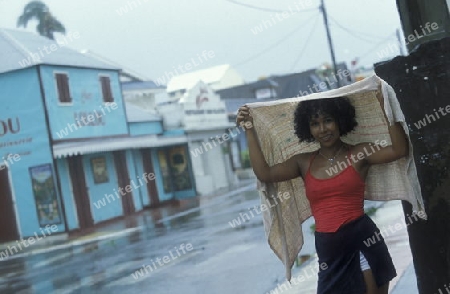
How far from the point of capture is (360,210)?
8.93 feet

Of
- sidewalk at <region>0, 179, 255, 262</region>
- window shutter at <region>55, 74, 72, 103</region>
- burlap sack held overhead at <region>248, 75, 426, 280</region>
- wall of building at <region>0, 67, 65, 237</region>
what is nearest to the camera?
burlap sack held overhead at <region>248, 75, 426, 280</region>

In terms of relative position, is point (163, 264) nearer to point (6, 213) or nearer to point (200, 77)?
point (6, 213)

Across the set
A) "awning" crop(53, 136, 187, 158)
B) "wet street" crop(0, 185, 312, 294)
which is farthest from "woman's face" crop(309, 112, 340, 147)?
"awning" crop(53, 136, 187, 158)

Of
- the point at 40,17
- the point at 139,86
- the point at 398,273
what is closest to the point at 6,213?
the point at 398,273

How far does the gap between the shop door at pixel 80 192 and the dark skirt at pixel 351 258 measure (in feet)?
54.3

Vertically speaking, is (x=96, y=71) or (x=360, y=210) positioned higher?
(x=96, y=71)

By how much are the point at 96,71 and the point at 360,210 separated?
1855cm

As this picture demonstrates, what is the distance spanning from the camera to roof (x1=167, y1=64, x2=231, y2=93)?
57.0 metres

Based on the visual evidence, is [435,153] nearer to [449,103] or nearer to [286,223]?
[449,103]

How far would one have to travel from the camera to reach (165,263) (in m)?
9.48

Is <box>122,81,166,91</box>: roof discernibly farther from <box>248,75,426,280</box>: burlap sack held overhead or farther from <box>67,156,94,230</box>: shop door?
<box>248,75,426,280</box>: burlap sack held overhead

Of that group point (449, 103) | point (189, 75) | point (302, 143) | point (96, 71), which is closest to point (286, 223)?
point (302, 143)

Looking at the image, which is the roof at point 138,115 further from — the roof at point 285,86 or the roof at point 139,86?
the roof at point 285,86

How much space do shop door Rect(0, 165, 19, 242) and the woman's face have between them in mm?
16689
